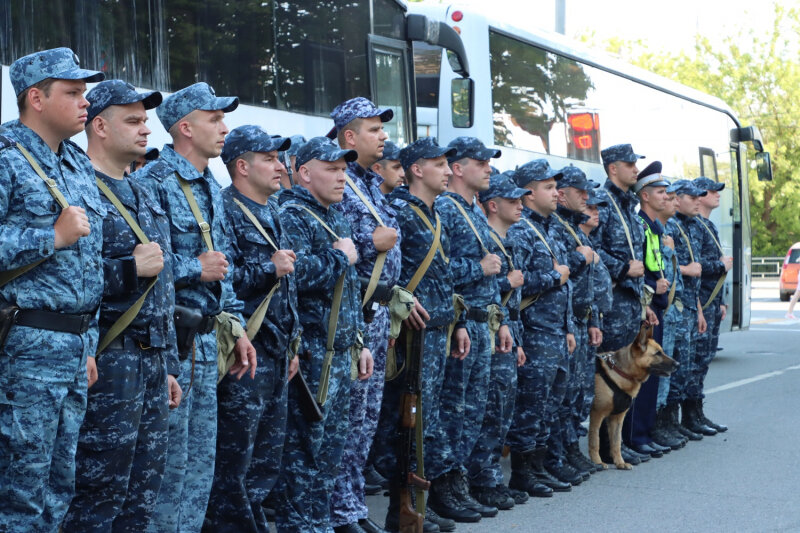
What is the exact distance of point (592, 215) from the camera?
8.39 meters

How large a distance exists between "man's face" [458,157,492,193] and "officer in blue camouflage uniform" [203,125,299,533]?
1876 mm

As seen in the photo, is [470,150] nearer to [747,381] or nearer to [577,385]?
[577,385]

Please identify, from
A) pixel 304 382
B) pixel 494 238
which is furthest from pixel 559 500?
pixel 304 382

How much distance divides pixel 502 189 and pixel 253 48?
1952mm

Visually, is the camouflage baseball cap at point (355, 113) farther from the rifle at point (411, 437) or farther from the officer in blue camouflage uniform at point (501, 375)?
the officer in blue camouflage uniform at point (501, 375)

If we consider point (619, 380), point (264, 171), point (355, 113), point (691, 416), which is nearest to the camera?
point (264, 171)

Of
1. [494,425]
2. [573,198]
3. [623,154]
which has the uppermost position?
[623,154]

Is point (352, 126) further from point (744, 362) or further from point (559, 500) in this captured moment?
point (744, 362)

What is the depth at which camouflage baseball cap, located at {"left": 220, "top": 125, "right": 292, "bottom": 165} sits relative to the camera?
17.1 ft

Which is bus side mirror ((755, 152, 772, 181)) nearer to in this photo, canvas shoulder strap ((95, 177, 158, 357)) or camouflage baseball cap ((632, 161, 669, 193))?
camouflage baseball cap ((632, 161, 669, 193))

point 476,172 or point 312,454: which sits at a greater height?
point 476,172

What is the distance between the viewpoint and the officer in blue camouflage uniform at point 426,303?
6320 mm

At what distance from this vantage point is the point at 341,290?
5.46 m

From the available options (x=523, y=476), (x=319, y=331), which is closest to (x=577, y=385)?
(x=523, y=476)
